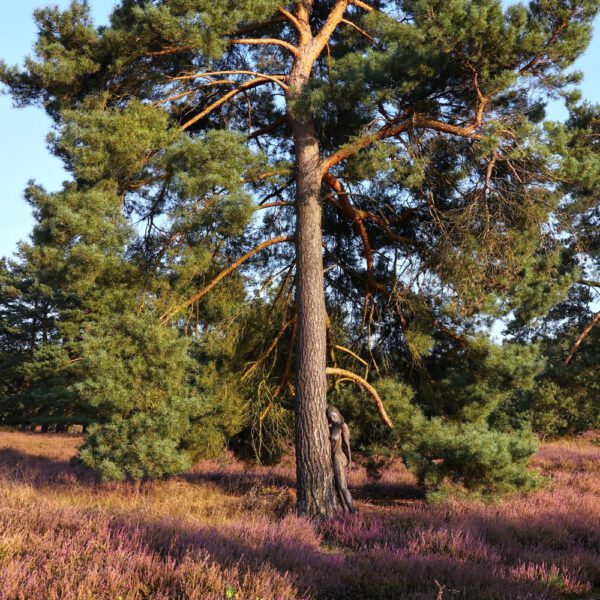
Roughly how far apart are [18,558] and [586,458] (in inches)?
632

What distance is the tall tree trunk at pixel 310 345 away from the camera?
29.1 ft

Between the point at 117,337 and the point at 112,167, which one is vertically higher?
the point at 112,167

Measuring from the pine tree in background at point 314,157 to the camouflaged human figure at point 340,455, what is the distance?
0.68 ft

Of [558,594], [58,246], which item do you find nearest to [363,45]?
[58,246]

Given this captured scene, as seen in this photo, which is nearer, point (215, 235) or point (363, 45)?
point (215, 235)

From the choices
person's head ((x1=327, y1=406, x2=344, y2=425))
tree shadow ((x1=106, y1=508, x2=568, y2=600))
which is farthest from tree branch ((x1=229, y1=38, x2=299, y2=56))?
tree shadow ((x1=106, y1=508, x2=568, y2=600))

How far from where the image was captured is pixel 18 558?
4102 mm

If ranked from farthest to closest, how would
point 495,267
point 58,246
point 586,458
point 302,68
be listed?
point 586,458, point 302,68, point 495,267, point 58,246

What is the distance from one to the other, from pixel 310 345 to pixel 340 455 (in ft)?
6.28

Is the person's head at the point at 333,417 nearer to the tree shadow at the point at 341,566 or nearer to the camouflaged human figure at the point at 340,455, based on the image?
the camouflaged human figure at the point at 340,455

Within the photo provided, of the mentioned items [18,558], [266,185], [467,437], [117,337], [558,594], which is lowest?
[558,594]

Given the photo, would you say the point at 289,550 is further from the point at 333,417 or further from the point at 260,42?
the point at 260,42

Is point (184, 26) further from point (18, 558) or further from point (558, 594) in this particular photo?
point (558, 594)

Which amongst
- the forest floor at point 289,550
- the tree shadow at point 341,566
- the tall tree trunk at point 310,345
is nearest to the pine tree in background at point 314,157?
the tall tree trunk at point 310,345
